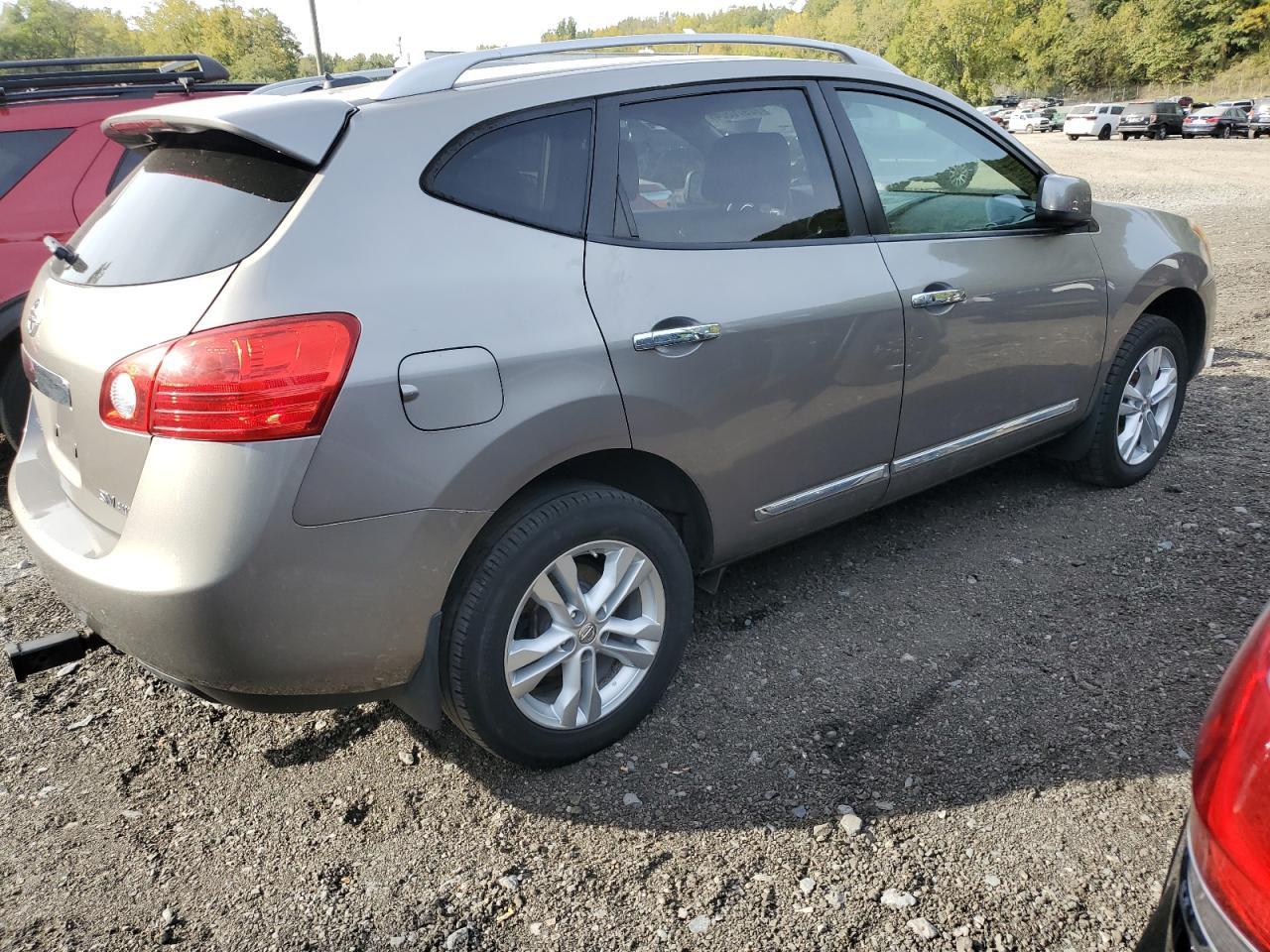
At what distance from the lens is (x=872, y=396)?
3.19 meters

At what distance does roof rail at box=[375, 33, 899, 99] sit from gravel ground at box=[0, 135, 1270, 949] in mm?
1821

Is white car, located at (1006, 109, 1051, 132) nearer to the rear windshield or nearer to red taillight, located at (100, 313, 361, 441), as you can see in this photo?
the rear windshield

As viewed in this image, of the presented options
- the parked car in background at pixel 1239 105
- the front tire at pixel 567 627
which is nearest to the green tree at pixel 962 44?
the parked car in background at pixel 1239 105

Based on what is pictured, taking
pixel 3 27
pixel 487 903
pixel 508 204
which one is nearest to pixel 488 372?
pixel 508 204

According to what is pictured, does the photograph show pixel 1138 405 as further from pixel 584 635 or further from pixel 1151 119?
pixel 1151 119

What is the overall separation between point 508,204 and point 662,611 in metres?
1.21

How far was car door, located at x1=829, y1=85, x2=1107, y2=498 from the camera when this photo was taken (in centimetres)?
329

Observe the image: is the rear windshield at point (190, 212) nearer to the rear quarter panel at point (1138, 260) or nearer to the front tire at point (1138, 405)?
the rear quarter panel at point (1138, 260)

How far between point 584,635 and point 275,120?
1483mm

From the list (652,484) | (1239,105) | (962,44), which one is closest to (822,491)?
(652,484)

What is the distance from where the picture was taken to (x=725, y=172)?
2959mm

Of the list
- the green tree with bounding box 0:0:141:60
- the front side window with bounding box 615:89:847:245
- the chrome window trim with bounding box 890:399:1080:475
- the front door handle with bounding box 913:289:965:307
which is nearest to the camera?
the front side window with bounding box 615:89:847:245

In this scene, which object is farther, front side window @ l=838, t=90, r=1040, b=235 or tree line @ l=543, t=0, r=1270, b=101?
tree line @ l=543, t=0, r=1270, b=101

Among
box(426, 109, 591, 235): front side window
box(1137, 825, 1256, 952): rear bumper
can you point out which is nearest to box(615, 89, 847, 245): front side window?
box(426, 109, 591, 235): front side window
